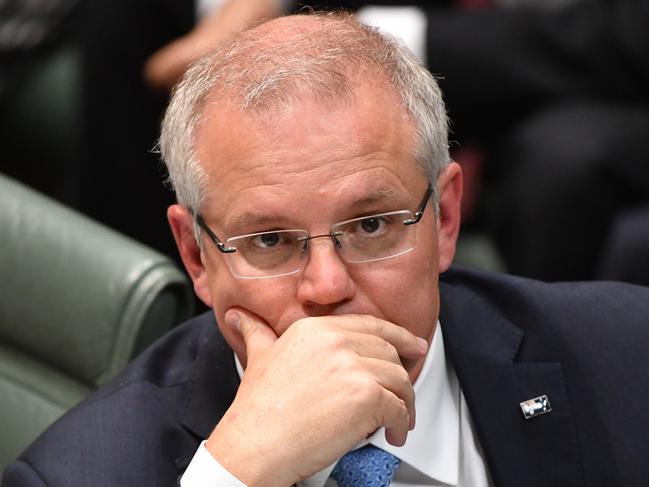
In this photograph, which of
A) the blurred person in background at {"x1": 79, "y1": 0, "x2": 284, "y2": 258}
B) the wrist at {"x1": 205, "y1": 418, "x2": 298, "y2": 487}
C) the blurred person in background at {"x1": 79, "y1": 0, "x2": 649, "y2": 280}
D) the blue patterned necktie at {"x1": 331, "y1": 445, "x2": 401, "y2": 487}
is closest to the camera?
the wrist at {"x1": 205, "y1": 418, "x2": 298, "y2": 487}

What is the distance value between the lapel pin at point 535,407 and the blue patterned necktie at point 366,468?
0.22 metres

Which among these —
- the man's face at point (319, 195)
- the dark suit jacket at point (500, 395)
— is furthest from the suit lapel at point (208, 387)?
the man's face at point (319, 195)

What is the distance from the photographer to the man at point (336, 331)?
1.62 m

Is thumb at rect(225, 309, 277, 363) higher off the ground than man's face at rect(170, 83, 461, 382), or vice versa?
man's face at rect(170, 83, 461, 382)

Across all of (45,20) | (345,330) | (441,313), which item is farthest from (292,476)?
(45,20)

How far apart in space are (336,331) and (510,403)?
356 mm

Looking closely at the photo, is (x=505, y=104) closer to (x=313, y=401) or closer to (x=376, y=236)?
(x=376, y=236)

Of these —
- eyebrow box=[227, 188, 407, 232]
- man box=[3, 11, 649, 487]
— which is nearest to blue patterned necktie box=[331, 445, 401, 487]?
man box=[3, 11, 649, 487]

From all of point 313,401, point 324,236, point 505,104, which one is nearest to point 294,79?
A: point 324,236

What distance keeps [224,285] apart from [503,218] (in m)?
1.57

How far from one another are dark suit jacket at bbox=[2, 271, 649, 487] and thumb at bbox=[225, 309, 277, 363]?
14cm

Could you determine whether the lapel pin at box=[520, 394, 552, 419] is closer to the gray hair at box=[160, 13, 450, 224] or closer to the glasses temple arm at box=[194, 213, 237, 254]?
the gray hair at box=[160, 13, 450, 224]

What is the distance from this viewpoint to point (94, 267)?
197cm

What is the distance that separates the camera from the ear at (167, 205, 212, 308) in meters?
1.80
